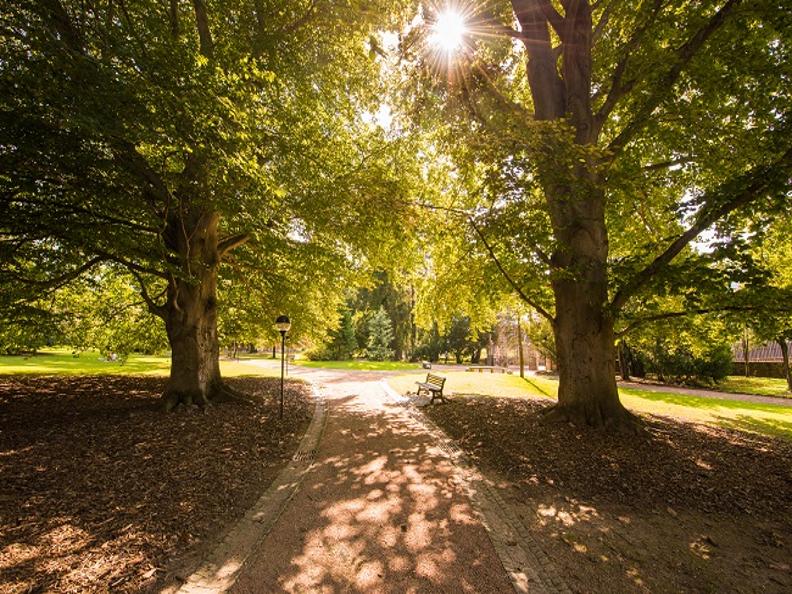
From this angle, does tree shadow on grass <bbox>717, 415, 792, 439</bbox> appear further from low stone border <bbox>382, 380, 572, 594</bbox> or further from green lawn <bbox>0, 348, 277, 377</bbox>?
green lawn <bbox>0, 348, 277, 377</bbox>

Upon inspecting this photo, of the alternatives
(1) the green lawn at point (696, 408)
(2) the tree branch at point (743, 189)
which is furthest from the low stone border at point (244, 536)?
(1) the green lawn at point (696, 408)

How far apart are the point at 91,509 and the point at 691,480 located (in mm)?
9060

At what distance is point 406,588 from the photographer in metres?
3.46

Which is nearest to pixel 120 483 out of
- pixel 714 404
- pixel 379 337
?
pixel 714 404

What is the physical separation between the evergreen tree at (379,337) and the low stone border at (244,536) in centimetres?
3338

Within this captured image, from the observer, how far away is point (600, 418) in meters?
8.41

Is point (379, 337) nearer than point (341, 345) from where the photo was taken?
No

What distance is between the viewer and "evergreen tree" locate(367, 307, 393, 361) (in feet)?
133

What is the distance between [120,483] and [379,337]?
36.0 meters

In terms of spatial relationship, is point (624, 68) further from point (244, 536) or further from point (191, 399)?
point (191, 399)

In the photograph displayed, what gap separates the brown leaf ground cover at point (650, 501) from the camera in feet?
12.4

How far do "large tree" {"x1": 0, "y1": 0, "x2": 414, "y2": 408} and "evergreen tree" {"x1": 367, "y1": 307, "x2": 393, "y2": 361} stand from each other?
2690 centimetres

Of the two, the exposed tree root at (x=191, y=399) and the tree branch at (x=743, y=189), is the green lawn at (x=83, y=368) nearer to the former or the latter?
the exposed tree root at (x=191, y=399)

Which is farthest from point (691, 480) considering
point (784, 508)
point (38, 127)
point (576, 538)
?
point (38, 127)
